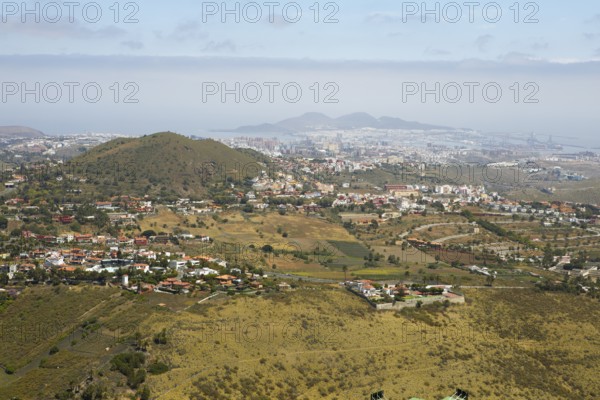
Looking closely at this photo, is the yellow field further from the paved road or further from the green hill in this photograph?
the green hill

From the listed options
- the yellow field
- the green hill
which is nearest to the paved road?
the yellow field

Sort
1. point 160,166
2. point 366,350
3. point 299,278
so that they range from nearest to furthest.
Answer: point 366,350, point 299,278, point 160,166

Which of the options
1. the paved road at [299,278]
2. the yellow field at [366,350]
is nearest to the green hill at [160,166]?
the paved road at [299,278]

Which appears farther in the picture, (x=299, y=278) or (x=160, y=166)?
(x=160, y=166)

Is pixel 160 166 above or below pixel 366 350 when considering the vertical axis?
above

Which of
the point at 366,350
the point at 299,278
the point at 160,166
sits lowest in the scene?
the point at 299,278

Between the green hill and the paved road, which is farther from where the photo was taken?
the green hill

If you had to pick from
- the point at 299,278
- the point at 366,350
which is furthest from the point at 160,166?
the point at 366,350

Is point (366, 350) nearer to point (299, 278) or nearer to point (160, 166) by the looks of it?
point (299, 278)

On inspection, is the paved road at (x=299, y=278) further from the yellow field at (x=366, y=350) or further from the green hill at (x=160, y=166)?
the green hill at (x=160, y=166)
